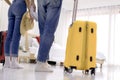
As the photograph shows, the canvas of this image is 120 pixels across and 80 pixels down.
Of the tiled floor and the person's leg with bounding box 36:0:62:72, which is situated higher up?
the person's leg with bounding box 36:0:62:72

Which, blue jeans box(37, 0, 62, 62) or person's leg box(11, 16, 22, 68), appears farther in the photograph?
person's leg box(11, 16, 22, 68)

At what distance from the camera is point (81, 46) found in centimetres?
245

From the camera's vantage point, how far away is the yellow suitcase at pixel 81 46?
8.05 feet

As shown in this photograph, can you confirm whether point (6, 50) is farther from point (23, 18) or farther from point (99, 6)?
point (99, 6)

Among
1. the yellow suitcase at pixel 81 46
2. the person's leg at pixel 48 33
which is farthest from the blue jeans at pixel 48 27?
the yellow suitcase at pixel 81 46

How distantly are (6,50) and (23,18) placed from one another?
17.6 inches

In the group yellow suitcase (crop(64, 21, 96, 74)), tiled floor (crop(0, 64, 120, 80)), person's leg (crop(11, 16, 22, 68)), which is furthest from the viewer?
person's leg (crop(11, 16, 22, 68))

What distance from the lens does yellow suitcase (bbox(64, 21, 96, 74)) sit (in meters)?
2.45

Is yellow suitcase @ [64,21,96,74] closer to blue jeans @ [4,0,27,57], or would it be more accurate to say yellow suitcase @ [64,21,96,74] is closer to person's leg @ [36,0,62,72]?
person's leg @ [36,0,62,72]

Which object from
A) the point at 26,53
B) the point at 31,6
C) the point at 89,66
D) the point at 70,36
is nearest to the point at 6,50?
the point at 31,6

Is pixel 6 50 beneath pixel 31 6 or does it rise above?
beneath

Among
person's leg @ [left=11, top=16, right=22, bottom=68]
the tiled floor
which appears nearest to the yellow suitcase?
the tiled floor

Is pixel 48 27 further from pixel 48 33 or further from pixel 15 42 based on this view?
pixel 15 42

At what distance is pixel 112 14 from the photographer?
9328 millimetres
